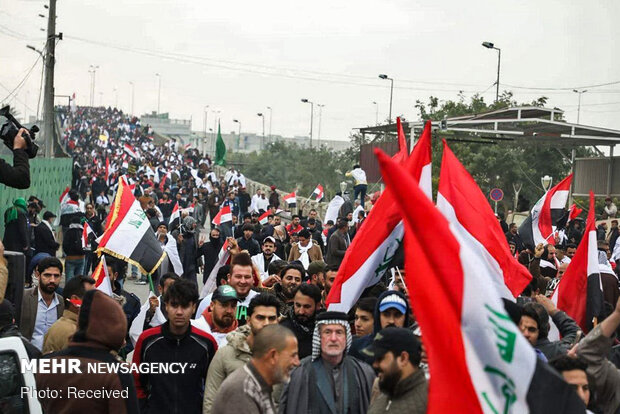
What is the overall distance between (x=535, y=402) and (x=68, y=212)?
690 inches

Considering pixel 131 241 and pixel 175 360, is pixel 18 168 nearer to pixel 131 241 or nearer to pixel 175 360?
pixel 175 360

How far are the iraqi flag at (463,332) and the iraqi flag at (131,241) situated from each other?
7313 millimetres

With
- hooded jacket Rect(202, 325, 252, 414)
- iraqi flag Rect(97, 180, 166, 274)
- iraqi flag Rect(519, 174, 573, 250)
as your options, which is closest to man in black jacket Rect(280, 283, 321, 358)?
hooded jacket Rect(202, 325, 252, 414)

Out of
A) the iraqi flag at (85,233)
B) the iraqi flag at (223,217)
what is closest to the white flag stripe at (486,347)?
the iraqi flag at (85,233)

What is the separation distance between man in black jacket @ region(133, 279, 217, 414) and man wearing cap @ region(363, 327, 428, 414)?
1.68 m

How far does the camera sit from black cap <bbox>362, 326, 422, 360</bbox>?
226 inches

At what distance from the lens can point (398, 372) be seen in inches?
226

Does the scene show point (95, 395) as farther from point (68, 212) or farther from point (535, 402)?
point (68, 212)

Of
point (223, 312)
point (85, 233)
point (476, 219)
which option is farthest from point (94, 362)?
point (85, 233)

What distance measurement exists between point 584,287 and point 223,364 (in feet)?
14.0

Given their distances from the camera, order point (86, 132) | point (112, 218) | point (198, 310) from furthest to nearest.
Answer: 1. point (86, 132)
2. point (112, 218)
3. point (198, 310)

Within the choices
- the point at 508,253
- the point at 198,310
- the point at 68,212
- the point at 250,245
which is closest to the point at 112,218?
the point at 198,310

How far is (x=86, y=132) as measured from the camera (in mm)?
91125

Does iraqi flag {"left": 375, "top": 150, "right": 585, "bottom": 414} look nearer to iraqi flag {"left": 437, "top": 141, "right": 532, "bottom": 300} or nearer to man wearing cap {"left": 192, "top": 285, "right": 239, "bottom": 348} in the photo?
man wearing cap {"left": 192, "top": 285, "right": 239, "bottom": 348}
